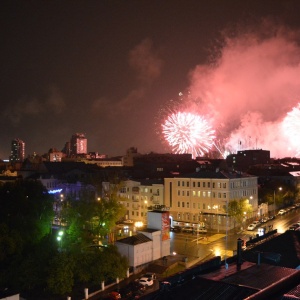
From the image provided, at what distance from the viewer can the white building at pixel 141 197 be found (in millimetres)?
31531

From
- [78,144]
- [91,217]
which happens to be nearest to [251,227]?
[91,217]

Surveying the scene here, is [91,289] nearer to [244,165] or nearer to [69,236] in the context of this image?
[69,236]

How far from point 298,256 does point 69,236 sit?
42.0 ft

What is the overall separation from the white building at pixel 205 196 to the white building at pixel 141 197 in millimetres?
738

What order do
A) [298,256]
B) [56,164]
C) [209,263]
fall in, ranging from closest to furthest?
[209,263] < [298,256] < [56,164]

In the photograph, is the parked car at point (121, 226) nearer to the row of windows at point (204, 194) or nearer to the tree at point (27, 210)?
the row of windows at point (204, 194)

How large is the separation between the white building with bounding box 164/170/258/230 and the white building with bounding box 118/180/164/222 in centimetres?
74

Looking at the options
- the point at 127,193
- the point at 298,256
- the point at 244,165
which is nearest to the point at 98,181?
the point at 127,193

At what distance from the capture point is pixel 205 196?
96.3 ft

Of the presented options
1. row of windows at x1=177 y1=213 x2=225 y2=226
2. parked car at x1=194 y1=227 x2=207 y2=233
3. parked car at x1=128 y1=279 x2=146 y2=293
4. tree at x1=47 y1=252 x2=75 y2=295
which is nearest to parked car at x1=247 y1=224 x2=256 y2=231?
row of windows at x1=177 y1=213 x2=225 y2=226

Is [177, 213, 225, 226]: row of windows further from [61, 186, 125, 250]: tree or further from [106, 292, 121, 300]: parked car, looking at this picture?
[106, 292, 121, 300]: parked car

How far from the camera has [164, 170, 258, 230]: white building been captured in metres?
28.2

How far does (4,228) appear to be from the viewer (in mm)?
19562

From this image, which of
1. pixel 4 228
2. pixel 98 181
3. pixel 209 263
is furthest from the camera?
pixel 98 181
